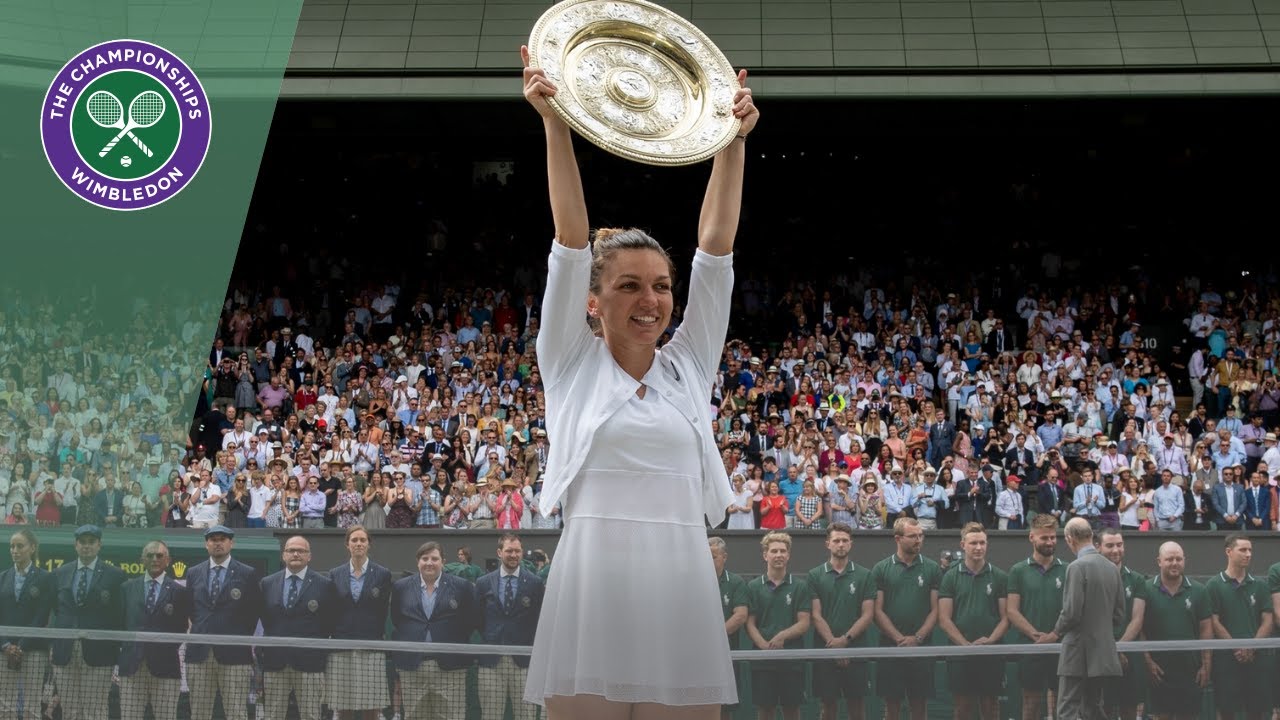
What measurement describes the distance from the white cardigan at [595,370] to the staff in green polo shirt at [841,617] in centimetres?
356

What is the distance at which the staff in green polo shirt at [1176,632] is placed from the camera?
20.6ft

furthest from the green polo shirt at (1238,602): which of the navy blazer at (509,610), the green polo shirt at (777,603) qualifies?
the navy blazer at (509,610)

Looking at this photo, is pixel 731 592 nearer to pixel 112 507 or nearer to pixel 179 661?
pixel 179 661

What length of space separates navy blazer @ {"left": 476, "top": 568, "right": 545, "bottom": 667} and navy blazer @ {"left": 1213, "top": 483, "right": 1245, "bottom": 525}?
23.3 ft

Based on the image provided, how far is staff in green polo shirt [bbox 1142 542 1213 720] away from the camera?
6.27 meters

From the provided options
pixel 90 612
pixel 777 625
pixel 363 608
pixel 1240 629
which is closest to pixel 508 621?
pixel 363 608

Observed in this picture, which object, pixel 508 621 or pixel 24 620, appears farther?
pixel 508 621

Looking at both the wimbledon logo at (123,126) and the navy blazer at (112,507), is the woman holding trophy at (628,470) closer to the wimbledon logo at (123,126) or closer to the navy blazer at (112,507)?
the wimbledon logo at (123,126)

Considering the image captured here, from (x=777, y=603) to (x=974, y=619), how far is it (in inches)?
36.2

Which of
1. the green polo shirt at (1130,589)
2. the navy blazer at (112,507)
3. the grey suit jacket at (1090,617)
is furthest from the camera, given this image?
the green polo shirt at (1130,589)

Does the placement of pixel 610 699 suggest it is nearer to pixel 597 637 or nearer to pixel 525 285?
pixel 597 637

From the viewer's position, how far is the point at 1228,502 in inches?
485

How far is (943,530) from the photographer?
10.5 metres

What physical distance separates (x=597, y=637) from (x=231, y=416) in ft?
42.9
